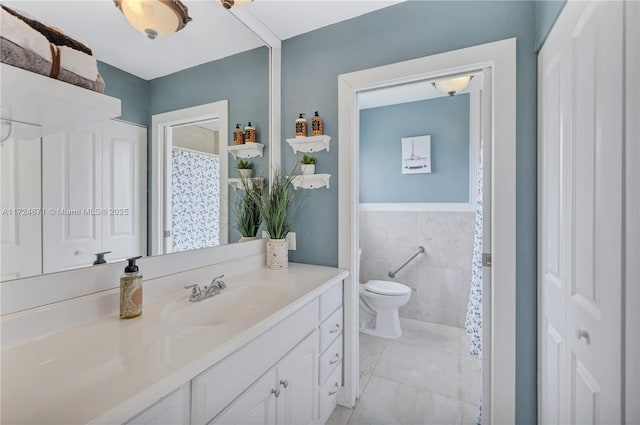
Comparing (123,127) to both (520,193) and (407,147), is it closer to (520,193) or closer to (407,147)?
(520,193)

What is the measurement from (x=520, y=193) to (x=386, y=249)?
5.99 feet

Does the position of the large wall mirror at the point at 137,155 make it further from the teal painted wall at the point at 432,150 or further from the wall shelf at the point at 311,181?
the teal painted wall at the point at 432,150

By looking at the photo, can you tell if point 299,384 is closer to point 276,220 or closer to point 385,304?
point 276,220

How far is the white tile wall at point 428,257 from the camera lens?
2736mm

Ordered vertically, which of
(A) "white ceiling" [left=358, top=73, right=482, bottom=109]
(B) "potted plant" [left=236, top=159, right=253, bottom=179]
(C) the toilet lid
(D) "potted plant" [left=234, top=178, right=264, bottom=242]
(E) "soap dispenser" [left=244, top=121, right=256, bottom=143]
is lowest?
(C) the toilet lid

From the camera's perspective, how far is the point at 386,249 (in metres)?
3.05

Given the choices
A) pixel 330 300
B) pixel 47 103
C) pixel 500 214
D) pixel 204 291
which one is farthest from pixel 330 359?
pixel 47 103

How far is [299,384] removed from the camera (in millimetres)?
1176

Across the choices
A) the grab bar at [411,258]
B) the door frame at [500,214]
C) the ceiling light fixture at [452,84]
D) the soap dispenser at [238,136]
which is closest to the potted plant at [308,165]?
the soap dispenser at [238,136]

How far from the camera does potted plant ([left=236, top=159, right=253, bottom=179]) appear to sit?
5.50ft

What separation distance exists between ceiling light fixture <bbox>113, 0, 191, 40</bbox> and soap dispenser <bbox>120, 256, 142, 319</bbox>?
90 centimetres

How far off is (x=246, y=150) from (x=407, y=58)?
3.38 feet

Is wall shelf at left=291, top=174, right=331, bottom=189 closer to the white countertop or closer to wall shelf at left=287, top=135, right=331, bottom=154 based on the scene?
wall shelf at left=287, top=135, right=331, bottom=154

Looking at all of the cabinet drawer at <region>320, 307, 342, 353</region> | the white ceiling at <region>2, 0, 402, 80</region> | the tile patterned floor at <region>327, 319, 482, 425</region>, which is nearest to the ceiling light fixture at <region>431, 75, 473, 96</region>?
the white ceiling at <region>2, 0, 402, 80</region>
